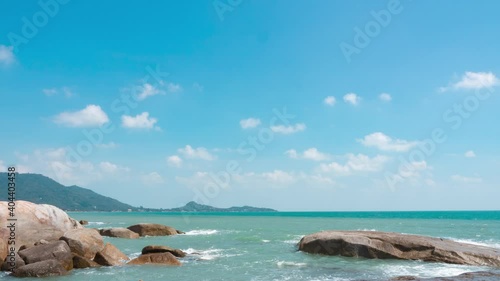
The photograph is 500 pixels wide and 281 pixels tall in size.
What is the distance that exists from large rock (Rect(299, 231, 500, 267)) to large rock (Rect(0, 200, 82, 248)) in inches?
747

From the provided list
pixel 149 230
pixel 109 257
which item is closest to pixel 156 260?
pixel 109 257

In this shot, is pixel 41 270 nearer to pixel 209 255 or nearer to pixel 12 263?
pixel 12 263

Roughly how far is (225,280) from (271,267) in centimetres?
487

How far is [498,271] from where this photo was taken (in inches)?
872

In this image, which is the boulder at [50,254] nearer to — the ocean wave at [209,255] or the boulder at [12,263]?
the boulder at [12,263]

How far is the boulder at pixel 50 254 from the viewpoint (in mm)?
22562

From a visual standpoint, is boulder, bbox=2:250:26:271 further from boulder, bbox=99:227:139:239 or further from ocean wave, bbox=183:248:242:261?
boulder, bbox=99:227:139:239

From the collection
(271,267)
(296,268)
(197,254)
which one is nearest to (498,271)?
(296,268)

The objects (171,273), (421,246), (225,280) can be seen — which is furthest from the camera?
(421,246)

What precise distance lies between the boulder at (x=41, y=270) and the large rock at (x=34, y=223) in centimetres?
503

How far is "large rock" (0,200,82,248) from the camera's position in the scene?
85.8ft

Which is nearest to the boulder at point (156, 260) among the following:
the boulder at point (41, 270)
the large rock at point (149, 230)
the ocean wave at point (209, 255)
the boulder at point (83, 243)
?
the boulder at point (83, 243)

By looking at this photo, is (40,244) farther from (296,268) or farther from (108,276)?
(296,268)

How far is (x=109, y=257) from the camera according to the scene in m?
25.3
